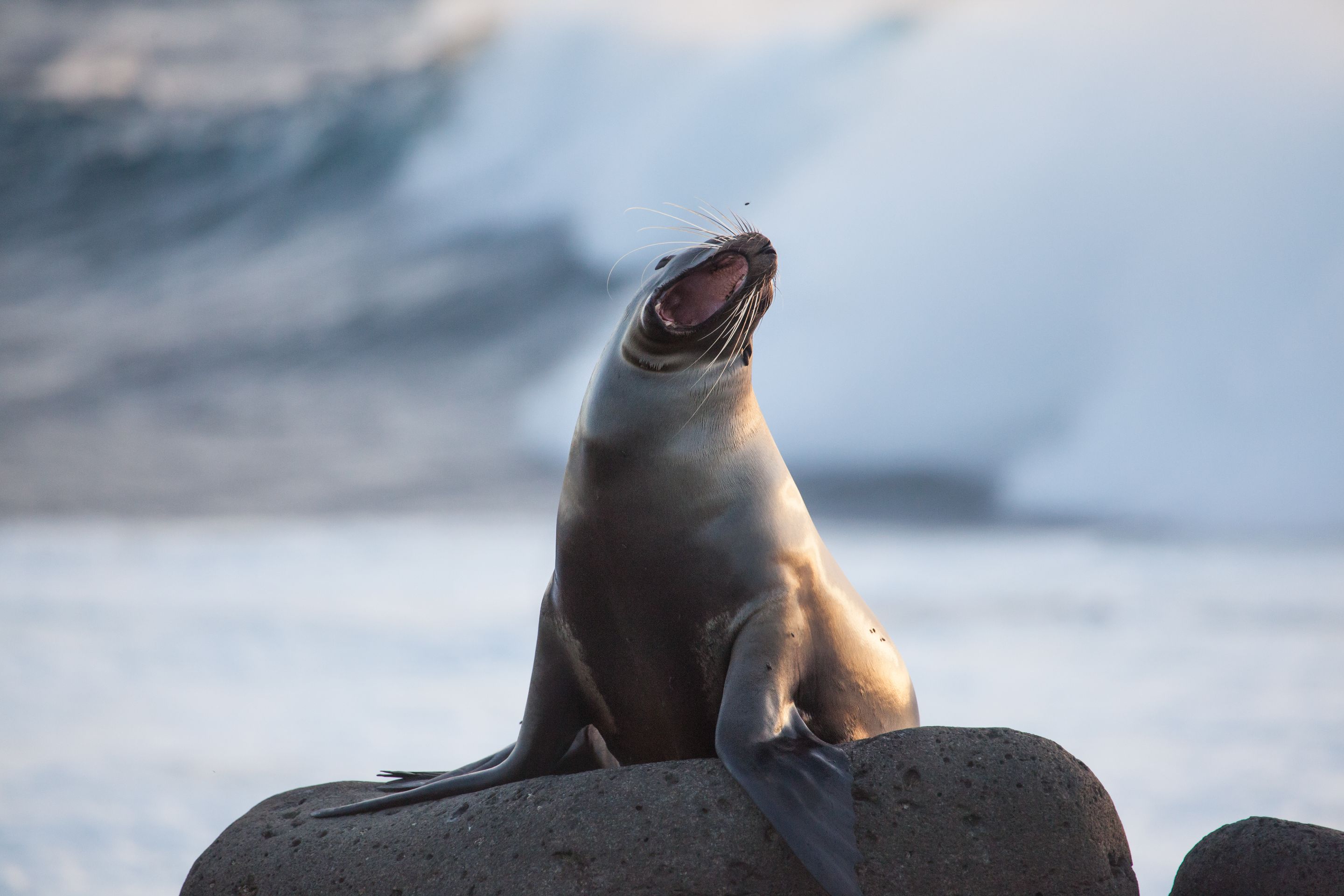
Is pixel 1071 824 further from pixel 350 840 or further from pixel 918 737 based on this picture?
pixel 350 840

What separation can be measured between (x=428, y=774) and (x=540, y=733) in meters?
0.84

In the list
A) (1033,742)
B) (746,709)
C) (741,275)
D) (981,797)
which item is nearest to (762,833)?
(746,709)

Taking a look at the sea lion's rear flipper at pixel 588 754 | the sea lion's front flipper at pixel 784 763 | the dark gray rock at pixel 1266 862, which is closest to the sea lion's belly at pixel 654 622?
the sea lion's front flipper at pixel 784 763

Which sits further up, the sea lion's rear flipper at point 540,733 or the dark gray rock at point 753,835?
the sea lion's rear flipper at point 540,733

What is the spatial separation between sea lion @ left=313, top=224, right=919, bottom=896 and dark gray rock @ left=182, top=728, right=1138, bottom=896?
0.89 ft

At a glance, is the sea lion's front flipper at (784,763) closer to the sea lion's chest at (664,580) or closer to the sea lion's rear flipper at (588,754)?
the sea lion's chest at (664,580)

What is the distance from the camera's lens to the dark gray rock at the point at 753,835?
158 inches

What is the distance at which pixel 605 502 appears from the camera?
457 cm

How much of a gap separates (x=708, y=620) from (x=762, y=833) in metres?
0.73

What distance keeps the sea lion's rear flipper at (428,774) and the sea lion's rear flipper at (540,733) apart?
9 centimetres

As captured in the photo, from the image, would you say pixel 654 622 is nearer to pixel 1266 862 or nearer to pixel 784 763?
pixel 784 763

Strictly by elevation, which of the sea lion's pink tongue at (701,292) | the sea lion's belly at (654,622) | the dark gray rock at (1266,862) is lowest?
the dark gray rock at (1266,862)

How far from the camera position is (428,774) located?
5.49 meters

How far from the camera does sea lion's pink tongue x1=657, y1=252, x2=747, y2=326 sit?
15.4 feet
